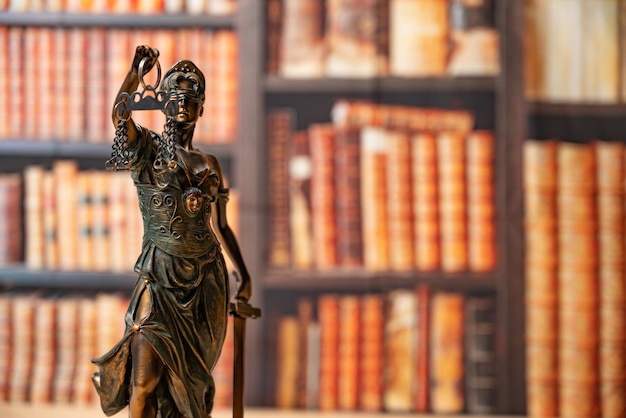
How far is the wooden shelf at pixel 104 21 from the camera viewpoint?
217 cm

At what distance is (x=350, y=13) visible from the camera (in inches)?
85.4

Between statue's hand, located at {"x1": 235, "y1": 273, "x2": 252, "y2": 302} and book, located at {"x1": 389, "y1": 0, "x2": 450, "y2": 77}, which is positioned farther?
book, located at {"x1": 389, "y1": 0, "x2": 450, "y2": 77}

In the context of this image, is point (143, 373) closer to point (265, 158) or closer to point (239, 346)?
point (239, 346)

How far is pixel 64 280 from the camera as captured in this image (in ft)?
7.30

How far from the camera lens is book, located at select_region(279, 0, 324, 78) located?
218 centimetres

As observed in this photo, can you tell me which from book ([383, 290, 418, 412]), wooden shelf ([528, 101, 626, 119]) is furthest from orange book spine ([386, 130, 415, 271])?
wooden shelf ([528, 101, 626, 119])

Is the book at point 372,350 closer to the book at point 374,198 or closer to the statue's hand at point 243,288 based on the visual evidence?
the book at point 374,198

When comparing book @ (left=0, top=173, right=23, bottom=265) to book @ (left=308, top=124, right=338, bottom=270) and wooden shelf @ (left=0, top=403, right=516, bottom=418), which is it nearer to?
wooden shelf @ (left=0, top=403, right=516, bottom=418)

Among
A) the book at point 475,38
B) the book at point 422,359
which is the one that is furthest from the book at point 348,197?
the book at point 475,38

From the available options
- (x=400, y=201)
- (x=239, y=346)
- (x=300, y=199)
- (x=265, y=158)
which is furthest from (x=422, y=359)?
(x=239, y=346)

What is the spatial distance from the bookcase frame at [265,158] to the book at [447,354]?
0.21ft

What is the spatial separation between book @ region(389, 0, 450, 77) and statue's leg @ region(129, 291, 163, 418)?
1.07 metres

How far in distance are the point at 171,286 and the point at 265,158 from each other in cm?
82

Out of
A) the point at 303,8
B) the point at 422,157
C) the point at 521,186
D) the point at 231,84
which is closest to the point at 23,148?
the point at 231,84
